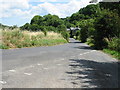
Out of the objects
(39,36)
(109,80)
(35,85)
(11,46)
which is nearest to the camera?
(35,85)

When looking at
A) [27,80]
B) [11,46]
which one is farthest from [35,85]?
[11,46]

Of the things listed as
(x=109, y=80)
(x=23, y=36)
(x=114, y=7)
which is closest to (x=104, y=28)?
(x=23, y=36)

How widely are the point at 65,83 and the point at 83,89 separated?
782 millimetres

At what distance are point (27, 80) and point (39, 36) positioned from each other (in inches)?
958

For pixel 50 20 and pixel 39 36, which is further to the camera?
pixel 50 20

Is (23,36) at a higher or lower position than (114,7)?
lower

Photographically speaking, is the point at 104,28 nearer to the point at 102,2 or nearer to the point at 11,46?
the point at 11,46

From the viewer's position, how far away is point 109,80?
6.92m

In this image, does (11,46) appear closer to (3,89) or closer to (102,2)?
(102,2)

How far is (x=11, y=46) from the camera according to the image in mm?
20797

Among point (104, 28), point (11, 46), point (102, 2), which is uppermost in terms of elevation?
point (102, 2)

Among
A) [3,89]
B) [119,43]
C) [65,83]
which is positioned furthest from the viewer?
[119,43]

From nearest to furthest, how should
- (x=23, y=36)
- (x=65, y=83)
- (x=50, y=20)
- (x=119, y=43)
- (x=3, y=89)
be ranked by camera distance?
(x=3, y=89)
(x=65, y=83)
(x=119, y=43)
(x=23, y=36)
(x=50, y=20)

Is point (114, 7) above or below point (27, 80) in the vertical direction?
above
